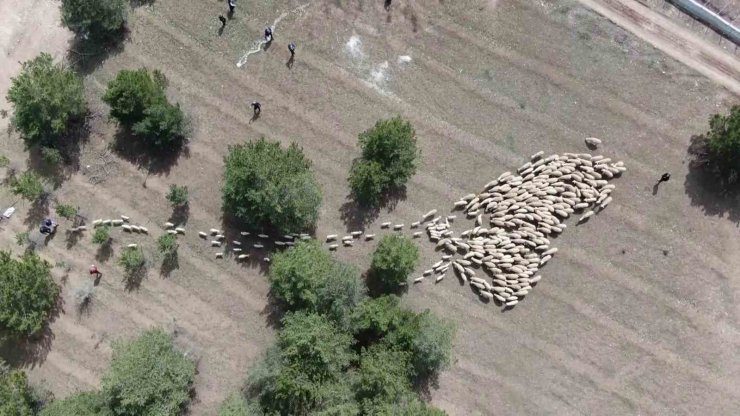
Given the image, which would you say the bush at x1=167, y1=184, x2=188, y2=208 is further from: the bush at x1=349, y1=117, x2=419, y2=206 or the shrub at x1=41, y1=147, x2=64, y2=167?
the bush at x1=349, y1=117, x2=419, y2=206

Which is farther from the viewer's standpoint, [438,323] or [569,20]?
[569,20]

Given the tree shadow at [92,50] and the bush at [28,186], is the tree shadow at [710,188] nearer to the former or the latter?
the tree shadow at [92,50]

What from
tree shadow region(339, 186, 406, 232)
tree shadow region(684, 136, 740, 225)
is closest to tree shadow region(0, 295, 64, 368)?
tree shadow region(339, 186, 406, 232)

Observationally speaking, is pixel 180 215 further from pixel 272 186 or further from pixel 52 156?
pixel 52 156

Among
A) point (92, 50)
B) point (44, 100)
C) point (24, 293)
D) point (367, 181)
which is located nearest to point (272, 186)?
point (367, 181)

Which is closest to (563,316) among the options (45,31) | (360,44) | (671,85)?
(671,85)

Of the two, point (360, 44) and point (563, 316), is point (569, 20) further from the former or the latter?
point (563, 316)

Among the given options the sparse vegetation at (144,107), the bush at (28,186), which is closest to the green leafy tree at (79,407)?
the bush at (28,186)
